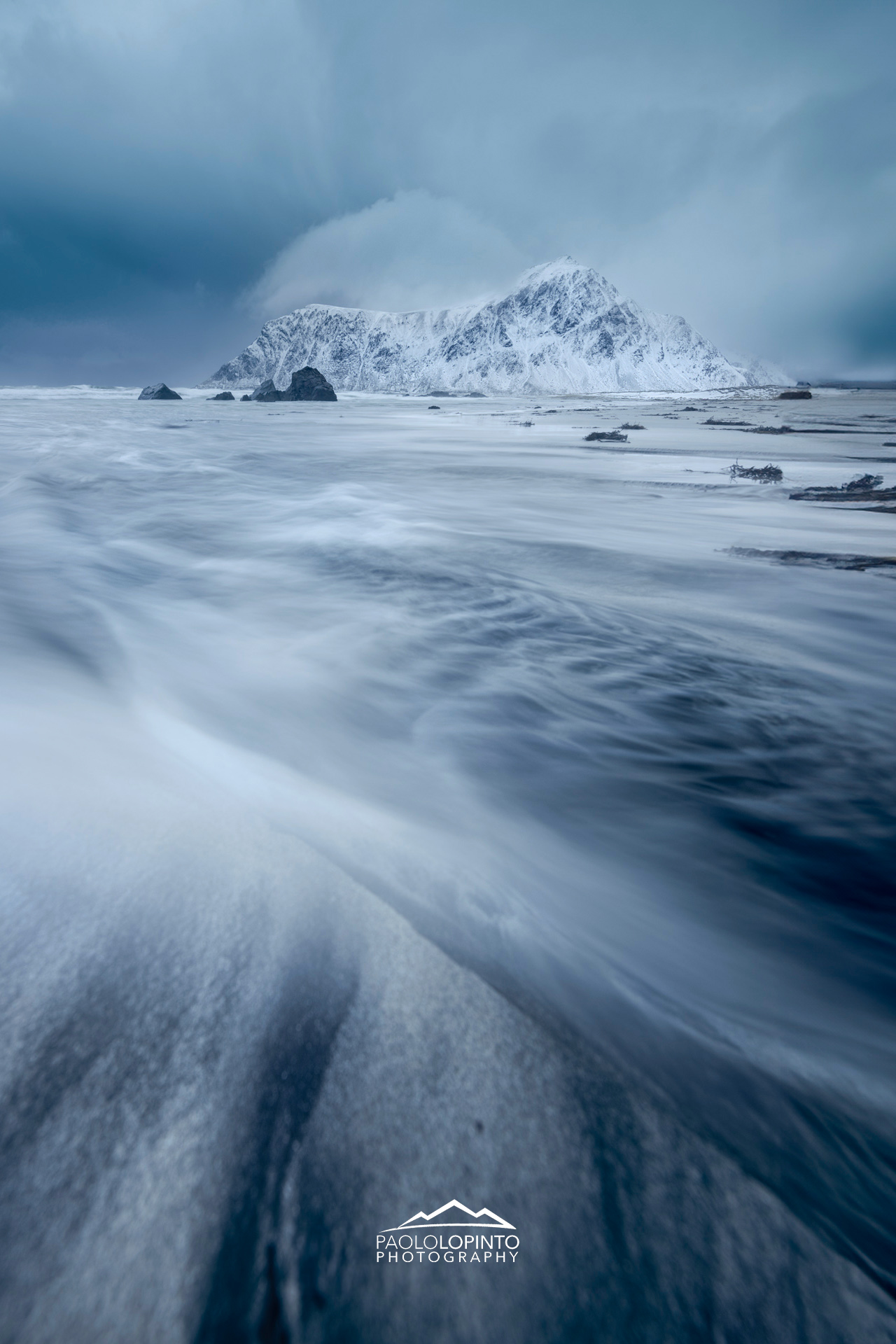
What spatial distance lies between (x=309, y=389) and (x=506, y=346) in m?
133

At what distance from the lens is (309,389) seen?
57.2 metres

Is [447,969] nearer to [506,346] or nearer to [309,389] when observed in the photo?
[309,389]

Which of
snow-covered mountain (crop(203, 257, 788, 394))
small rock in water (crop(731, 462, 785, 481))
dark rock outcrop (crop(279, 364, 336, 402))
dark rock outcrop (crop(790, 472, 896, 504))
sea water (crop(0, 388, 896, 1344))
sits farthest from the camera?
snow-covered mountain (crop(203, 257, 788, 394))

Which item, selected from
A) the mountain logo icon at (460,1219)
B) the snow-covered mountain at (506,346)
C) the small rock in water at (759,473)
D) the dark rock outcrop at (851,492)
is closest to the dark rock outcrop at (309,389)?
the small rock in water at (759,473)

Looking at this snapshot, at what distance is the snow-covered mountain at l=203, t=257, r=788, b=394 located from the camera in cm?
16612

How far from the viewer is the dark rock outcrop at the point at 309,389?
56969mm

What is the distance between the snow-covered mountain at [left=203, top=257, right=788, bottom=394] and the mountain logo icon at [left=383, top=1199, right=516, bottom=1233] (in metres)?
175

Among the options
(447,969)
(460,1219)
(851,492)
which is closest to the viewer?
(460,1219)

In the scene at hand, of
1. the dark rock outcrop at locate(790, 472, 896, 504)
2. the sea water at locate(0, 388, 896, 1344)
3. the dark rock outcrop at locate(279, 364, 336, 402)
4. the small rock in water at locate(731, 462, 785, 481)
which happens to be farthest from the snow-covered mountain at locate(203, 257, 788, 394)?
the sea water at locate(0, 388, 896, 1344)

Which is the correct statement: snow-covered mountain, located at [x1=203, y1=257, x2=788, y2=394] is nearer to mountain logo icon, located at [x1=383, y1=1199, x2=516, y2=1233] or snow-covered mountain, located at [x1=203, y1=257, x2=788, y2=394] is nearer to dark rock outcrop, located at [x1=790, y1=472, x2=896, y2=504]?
dark rock outcrop, located at [x1=790, y1=472, x2=896, y2=504]

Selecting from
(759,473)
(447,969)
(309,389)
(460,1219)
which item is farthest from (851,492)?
(309,389)

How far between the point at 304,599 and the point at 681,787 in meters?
2.13

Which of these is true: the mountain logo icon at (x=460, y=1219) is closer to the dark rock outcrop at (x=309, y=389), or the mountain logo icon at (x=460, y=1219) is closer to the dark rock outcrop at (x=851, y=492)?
the dark rock outcrop at (x=851, y=492)

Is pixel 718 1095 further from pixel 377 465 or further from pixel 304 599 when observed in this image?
pixel 377 465
